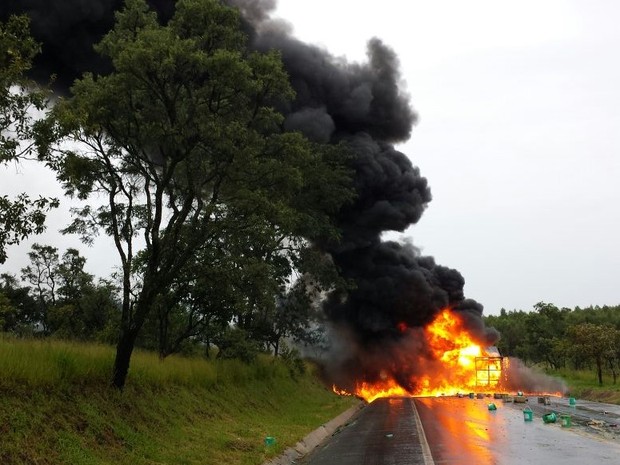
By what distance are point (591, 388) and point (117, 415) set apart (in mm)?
40174

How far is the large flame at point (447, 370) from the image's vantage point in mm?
45500

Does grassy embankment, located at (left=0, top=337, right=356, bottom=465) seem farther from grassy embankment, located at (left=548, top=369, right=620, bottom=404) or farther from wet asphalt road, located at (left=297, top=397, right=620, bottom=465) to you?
grassy embankment, located at (left=548, top=369, right=620, bottom=404)

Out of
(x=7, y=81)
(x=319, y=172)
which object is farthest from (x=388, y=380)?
(x=7, y=81)

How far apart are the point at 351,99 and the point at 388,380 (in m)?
23.3

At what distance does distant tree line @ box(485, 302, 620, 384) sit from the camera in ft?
151

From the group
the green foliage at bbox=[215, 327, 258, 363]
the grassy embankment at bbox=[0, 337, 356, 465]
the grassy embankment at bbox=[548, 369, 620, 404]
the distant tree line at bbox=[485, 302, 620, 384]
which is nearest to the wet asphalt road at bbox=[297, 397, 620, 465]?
the grassy embankment at bbox=[0, 337, 356, 465]

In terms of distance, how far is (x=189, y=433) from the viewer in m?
13.4

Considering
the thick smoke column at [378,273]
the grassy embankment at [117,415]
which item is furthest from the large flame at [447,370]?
the grassy embankment at [117,415]

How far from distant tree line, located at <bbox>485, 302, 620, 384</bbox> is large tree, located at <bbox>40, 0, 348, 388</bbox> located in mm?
39207

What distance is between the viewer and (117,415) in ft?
39.8

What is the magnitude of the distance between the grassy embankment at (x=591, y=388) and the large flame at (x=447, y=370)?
20.7 ft

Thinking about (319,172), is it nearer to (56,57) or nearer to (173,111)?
(56,57)

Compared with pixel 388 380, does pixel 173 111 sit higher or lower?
higher

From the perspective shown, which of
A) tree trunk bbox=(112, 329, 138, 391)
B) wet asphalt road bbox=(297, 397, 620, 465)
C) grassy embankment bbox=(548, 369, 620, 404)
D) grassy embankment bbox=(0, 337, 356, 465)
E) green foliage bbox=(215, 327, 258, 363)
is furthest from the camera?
grassy embankment bbox=(548, 369, 620, 404)
